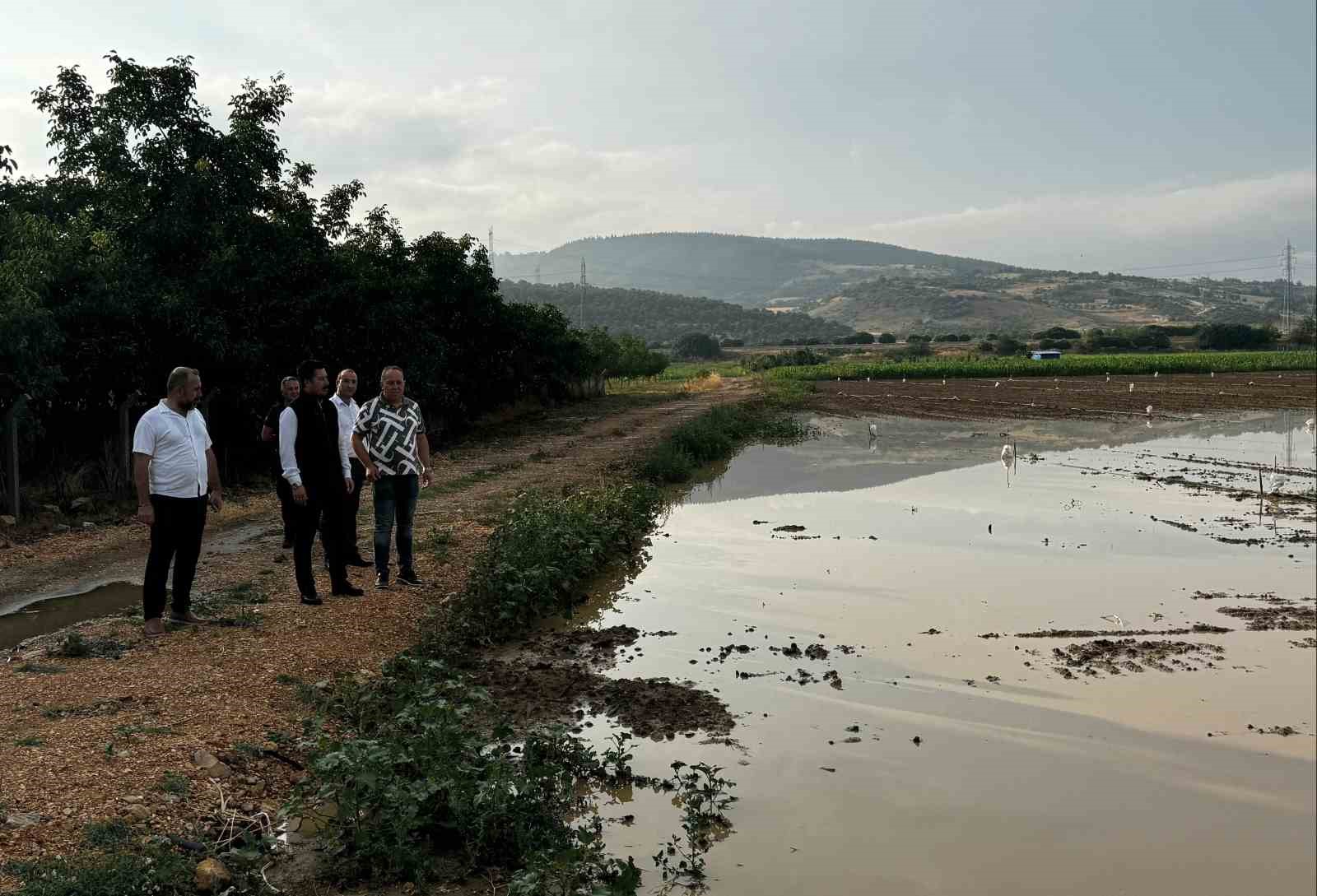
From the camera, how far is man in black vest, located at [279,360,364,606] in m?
8.08

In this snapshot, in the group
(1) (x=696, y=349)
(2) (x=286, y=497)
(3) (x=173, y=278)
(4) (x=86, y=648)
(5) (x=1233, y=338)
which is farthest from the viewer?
(1) (x=696, y=349)

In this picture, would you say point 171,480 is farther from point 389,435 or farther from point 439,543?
point 439,543

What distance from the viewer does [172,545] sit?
23.7ft

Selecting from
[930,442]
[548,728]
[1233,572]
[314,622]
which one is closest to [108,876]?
[548,728]

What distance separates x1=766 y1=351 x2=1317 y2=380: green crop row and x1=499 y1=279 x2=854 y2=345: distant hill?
178 ft

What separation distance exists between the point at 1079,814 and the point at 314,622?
17.5 ft

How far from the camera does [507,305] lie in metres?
29.2

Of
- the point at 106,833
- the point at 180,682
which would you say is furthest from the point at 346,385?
the point at 106,833

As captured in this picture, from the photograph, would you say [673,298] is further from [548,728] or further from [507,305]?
[548,728]

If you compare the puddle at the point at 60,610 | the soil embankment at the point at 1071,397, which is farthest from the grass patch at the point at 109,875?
the soil embankment at the point at 1071,397

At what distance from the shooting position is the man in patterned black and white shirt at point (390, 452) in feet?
27.4

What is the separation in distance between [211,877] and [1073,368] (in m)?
56.4

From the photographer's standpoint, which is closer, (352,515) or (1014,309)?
(352,515)

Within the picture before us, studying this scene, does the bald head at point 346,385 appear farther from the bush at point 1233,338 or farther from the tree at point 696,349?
the bush at point 1233,338
